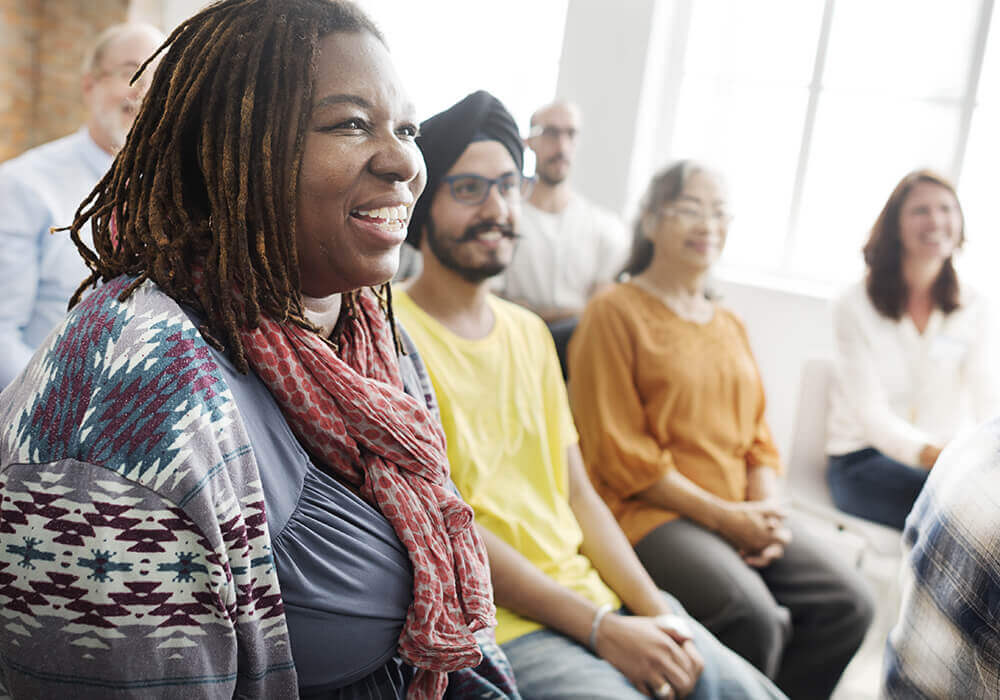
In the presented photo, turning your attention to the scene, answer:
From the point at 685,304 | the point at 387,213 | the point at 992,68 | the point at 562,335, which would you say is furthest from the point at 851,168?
the point at 387,213

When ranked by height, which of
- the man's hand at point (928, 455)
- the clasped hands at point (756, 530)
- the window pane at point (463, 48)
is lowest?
the clasped hands at point (756, 530)

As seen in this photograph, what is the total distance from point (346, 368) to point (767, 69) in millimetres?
4187

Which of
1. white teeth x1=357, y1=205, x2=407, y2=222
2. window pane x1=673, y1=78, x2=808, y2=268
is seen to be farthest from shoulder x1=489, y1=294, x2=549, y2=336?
window pane x1=673, y1=78, x2=808, y2=268

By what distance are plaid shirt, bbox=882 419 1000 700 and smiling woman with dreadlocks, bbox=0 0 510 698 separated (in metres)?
0.56

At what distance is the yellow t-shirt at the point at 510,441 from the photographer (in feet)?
4.94

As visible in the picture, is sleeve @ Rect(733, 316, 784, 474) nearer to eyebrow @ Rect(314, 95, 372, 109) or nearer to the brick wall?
eyebrow @ Rect(314, 95, 372, 109)

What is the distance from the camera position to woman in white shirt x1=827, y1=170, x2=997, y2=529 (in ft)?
9.16

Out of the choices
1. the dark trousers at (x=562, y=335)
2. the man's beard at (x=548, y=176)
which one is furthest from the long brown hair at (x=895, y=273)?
the man's beard at (x=548, y=176)

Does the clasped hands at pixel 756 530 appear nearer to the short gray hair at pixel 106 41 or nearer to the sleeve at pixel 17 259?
the sleeve at pixel 17 259

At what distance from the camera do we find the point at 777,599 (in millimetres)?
2186

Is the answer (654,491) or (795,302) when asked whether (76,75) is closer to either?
(795,302)

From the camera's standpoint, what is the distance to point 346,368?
928 millimetres

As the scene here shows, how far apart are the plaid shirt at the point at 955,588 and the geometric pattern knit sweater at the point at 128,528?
80 centimetres

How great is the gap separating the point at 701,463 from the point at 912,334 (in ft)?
3.70
